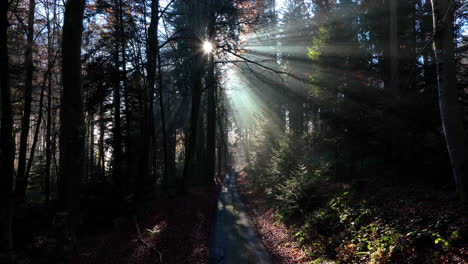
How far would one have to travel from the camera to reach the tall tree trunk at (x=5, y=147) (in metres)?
5.02

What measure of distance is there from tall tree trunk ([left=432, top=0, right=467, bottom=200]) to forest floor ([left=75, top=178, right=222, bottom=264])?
638 centimetres

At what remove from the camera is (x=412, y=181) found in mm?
8570

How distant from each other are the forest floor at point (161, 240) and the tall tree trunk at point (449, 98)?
638 centimetres

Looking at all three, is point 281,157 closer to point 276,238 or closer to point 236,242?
point 276,238

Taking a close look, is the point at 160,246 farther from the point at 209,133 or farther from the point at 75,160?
the point at 209,133

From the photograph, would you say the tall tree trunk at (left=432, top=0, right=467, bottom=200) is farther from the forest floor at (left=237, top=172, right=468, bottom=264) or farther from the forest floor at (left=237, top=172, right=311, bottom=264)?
the forest floor at (left=237, top=172, right=311, bottom=264)

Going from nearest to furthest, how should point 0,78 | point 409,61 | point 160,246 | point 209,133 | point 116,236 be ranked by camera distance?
point 0,78 → point 160,246 → point 116,236 → point 409,61 → point 209,133

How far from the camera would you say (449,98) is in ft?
19.1

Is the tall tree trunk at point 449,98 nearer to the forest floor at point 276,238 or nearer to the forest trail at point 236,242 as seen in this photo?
the forest floor at point 276,238

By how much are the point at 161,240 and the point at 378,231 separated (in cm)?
621

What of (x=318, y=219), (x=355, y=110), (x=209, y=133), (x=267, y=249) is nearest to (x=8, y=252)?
(x=267, y=249)

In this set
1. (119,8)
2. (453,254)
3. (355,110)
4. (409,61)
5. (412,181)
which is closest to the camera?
(453,254)

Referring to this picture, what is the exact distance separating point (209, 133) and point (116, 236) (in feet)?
41.1

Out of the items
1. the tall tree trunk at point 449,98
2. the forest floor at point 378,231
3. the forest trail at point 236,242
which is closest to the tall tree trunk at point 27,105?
the forest trail at point 236,242
